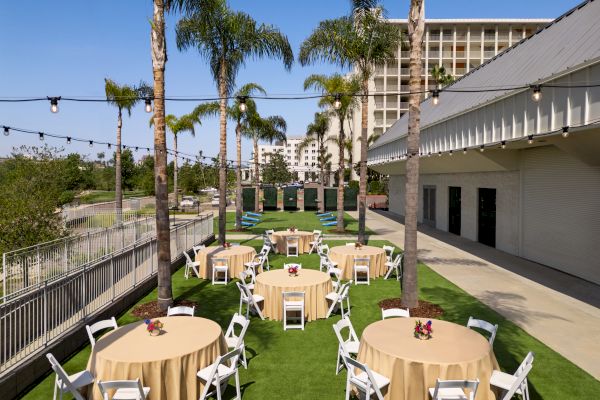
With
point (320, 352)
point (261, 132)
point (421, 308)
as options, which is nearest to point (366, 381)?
point (320, 352)

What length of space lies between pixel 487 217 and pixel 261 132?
2541cm

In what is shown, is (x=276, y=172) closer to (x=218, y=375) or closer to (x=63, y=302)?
(x=63, y=302)

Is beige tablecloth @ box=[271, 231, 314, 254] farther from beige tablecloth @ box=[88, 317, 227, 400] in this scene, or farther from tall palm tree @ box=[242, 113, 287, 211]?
tall palm tree @ box=[242, 113, 287, 211]

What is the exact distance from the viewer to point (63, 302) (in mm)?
8078

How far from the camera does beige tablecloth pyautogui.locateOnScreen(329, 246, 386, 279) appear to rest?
549 inches

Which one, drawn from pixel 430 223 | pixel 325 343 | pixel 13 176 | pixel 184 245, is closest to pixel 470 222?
pixel 430 223

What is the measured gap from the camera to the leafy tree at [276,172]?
302ft

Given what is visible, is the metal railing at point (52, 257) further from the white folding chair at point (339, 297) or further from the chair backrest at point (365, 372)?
the white folding chair at point (339, 297)

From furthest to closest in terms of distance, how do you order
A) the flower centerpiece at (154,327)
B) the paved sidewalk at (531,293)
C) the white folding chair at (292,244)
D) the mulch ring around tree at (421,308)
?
1. the white folding chair at (292,244)
2. the mulch ring around tree at (421,308)
3. the paved sidewalk at (531,293)
4. the flower centerpiece at (154,327)

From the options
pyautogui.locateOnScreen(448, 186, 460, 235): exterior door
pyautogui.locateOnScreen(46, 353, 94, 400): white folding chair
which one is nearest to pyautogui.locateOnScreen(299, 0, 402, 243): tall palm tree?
pyautogui.locateOnScreen(448, 186, 460, 235): exterior door

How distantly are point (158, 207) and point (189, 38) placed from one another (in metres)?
10.9

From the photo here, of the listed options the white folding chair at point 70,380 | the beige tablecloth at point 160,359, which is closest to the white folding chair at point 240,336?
the beige tablecloth at point 160,359

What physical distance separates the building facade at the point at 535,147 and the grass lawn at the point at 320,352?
4941 millimetres

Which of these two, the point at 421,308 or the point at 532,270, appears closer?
the point at 421,308
